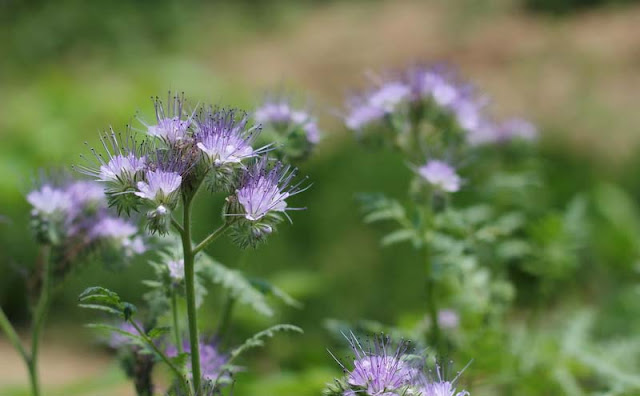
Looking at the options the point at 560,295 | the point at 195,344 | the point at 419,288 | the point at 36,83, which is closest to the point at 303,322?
the point at 419,288

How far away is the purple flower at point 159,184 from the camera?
130cm

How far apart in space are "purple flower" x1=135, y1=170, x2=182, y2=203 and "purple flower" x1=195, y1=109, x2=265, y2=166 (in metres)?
0.07

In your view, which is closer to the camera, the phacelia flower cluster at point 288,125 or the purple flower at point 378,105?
the phacelia flower cluster at point 288,125

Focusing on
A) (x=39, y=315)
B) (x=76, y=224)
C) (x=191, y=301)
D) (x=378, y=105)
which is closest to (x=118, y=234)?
(x=76, y=224)

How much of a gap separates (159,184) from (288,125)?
0.69m

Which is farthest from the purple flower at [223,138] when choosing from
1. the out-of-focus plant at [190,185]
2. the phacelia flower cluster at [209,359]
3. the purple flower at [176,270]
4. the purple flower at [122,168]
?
the phacelia flower cluster at [209,359]

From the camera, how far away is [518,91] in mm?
6871

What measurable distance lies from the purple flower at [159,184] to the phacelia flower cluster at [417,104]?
34.1 inches

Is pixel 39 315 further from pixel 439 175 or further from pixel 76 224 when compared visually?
pixel 439 175

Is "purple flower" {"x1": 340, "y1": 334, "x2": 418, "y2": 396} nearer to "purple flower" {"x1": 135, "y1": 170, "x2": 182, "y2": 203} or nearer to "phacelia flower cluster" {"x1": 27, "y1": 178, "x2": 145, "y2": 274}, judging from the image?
"purple flower" {"x1": 135, "y1": 170, "x2": 182, "y2": 203}

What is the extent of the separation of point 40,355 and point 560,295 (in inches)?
119

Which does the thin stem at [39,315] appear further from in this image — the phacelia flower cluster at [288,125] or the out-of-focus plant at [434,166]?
the out-of-focus plant at [434,166]

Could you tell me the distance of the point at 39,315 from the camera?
6.03 feet

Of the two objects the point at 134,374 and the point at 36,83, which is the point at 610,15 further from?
the point at 134,374
